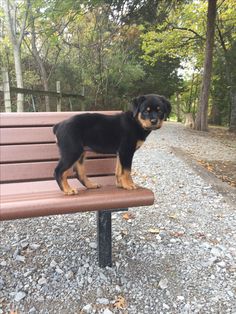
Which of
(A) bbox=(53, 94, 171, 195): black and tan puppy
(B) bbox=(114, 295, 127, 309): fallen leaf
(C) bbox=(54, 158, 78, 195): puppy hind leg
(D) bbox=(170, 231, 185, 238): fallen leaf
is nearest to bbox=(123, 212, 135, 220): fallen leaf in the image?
(D) bbox=(170, 231, 185, 238): fallen leaf

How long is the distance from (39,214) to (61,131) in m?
0.68

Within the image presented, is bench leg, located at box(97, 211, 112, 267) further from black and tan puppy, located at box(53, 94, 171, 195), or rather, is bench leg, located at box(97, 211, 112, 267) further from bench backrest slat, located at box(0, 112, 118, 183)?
bench backrest slat, located at box(0, 112, 118, 183)

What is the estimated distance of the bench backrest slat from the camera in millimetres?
2902

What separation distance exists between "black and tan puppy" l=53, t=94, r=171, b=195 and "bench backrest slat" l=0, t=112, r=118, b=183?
0.34 meters

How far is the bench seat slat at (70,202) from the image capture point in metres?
2.18

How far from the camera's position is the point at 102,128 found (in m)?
2.68

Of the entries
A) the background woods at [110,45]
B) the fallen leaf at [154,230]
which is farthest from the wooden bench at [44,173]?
the background woods at [110,45]

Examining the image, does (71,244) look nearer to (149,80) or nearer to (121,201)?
(121,201)

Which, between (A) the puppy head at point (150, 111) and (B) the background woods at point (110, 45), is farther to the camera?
(B) the background woods at point (110, 45)

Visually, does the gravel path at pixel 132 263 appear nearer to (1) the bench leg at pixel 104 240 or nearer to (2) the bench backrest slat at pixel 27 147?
(1) the bench leg at pixel 104 240

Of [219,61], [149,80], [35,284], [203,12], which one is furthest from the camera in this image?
[149,80]

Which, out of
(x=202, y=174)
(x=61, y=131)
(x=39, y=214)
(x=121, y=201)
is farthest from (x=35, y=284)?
(x=202, y=174)

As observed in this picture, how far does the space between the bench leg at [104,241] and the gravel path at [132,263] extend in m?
0.09

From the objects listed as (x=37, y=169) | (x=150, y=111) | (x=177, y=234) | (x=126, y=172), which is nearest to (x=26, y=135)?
(x=37, y=169)
